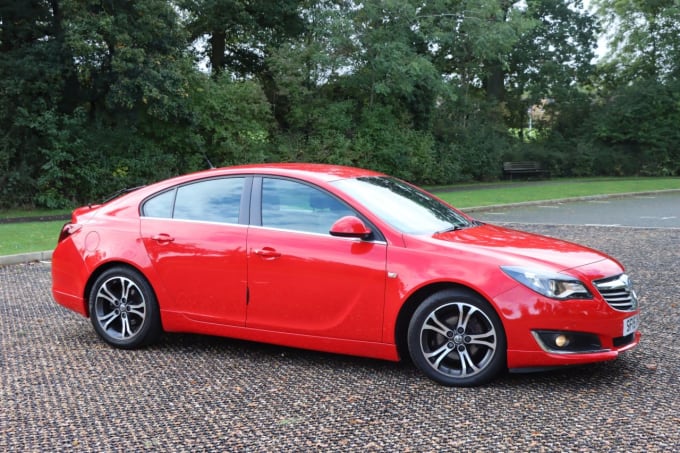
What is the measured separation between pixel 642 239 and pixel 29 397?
10.7 metres

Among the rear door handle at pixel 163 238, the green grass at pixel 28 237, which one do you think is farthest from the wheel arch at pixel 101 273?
the green grass at pixel 28 237

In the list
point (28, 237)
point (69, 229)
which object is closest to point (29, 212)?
point (28, 237)

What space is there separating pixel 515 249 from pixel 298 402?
1.83 m

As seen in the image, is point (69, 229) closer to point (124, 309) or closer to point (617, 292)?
point (124, 309)

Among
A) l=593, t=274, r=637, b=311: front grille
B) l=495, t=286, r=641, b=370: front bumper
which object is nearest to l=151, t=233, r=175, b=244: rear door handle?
l=495, t=286, r=641, b=370: front bumper

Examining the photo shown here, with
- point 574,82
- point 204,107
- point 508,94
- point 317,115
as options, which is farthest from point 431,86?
point 574,82

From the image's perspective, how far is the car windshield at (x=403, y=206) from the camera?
18.0 feet

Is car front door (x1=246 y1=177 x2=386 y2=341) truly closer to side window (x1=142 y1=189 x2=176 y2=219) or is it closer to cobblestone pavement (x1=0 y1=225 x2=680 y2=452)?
cobblestone pavement (x1=0 y1=225 x2=680 y2=452)

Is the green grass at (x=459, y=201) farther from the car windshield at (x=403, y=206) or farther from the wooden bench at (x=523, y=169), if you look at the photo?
the car windshield at (x=403, y=206)

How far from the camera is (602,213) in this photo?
18.4m

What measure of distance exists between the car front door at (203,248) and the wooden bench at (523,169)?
101 feet

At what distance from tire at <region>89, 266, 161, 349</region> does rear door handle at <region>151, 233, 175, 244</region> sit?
343 millimetres

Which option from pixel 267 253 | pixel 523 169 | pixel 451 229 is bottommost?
pixel 267 253

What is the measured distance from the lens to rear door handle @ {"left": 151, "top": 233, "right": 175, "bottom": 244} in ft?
19.6
